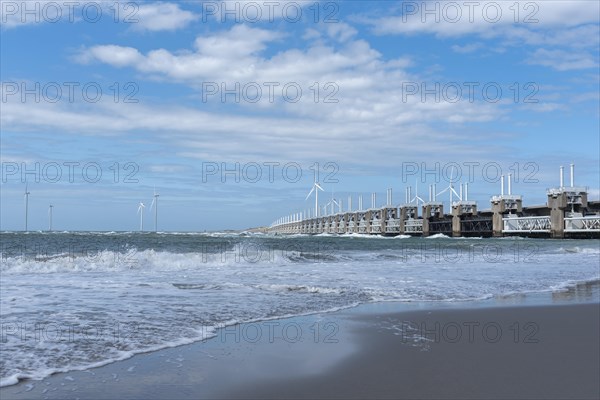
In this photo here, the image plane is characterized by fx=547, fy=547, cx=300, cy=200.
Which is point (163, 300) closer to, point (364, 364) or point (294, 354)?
point (294, 354)

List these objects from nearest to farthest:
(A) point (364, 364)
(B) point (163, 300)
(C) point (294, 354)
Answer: (A) point (364, 364)
(C) point (294, 354)
(B) point (163, 300)

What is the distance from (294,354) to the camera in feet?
22.4

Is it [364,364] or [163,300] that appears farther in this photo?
[163,300]

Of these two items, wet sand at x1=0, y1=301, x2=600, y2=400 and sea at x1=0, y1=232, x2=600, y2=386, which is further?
sea at x1=0, y1=232, x2=600, y2=386

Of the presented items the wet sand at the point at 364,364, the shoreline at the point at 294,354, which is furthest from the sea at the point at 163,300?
the wet sand at the point at 364,364

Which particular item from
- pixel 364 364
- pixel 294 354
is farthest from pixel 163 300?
pixel 364 364

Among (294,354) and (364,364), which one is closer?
(364,364)

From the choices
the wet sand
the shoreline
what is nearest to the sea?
the shoreline

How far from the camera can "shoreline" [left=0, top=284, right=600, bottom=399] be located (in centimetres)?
525

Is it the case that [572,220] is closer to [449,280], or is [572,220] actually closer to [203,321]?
[449,280]

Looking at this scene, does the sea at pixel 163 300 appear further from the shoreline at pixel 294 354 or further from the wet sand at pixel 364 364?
the wet sand at pixel 364 364

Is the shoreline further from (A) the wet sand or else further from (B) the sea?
(B) the sea

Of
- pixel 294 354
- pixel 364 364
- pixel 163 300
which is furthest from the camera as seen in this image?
pixel 163 300

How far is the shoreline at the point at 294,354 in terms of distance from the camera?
525 cm
